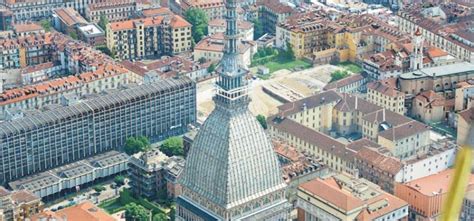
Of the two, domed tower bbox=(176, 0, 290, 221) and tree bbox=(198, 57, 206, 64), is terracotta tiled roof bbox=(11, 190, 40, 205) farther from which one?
tree bbox=(198, 57, 206, 64)

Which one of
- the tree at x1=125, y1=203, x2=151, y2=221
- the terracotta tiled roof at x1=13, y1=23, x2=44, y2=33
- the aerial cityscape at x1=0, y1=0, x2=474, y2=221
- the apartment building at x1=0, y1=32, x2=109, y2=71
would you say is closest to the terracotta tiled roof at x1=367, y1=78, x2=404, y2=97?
the aerial cityscape at x1=0, y1=0, x2=474, y2=221

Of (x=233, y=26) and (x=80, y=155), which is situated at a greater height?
(x=233, y=26)

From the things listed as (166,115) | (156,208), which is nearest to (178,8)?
(166,115)

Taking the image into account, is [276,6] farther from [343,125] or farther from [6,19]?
[6,19]

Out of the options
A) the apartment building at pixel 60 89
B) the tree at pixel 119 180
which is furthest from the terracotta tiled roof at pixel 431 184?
the apartment building at pixel 60 89

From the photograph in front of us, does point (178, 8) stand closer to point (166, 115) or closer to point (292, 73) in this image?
point (292, 73)

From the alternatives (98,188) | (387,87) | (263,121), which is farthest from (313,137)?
(98,188)
